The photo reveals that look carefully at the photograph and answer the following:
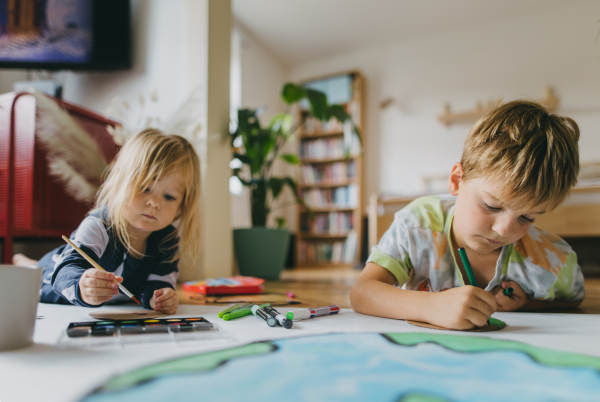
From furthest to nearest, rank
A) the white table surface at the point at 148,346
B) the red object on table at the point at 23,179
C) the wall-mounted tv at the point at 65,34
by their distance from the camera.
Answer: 1. the wall-mounted tv at the point at 65,34
2. the red object on table at the point at 23,179
3. the white table surface at the point at 148,346

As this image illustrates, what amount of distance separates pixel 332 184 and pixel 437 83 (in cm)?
146

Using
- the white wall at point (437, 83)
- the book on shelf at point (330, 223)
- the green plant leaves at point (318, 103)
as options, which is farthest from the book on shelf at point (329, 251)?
the green plant leaves at point (318, 103)

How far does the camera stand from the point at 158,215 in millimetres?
953

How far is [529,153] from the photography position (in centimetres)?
72

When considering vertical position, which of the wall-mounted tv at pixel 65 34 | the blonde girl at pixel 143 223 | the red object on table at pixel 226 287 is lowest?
the red object on table at pixel 226 287

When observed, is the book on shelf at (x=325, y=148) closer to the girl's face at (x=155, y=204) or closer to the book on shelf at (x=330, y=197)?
the book on shelf at (x=330, y=197)

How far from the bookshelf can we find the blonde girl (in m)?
3.15

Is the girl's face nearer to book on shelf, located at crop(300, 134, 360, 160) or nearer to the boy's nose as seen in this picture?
the boy's nose

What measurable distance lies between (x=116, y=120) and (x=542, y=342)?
199 centimetres

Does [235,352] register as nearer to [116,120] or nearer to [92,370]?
[92,370]

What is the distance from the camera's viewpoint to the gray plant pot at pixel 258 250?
217 cm

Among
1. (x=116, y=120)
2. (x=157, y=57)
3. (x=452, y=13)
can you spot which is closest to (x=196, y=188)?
(x=116, y=120)

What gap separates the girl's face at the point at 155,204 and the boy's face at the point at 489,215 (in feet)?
2.16

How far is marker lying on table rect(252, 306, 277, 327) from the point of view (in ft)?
2.37
